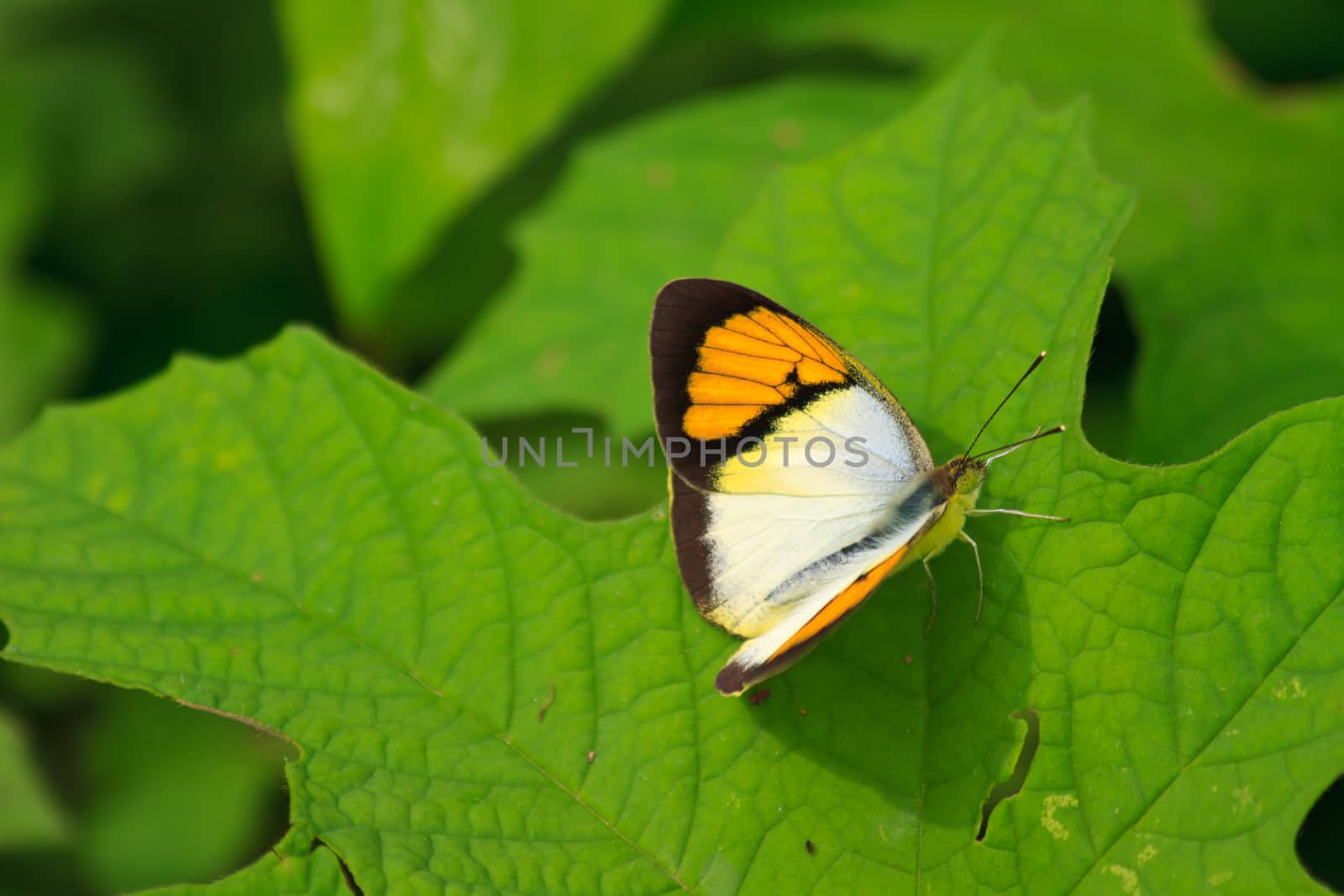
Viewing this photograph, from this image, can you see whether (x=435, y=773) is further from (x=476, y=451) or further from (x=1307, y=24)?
(x=1307, y=24)

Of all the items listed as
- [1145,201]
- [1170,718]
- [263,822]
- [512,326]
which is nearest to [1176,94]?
[1145,201]

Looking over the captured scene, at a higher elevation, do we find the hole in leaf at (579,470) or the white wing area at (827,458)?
the white wing area at (827,458)

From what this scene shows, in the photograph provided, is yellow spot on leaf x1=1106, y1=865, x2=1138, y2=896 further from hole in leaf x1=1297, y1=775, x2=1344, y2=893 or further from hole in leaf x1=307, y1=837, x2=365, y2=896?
hole in leaf x1=1297, y1=775, x2=1344, y2=893

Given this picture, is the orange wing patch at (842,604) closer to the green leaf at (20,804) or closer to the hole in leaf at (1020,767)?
the hole in leaf at (1020,767)

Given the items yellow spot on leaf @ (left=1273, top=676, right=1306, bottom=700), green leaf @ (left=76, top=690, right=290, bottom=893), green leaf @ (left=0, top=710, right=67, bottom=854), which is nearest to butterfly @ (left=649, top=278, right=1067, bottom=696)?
yellow spot on leaf @ (left=1273, top=676, right=1306, bottom=700)

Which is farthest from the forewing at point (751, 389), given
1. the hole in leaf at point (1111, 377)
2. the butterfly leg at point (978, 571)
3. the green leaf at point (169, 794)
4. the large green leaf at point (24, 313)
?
the large green leaf at point (24, 313)
